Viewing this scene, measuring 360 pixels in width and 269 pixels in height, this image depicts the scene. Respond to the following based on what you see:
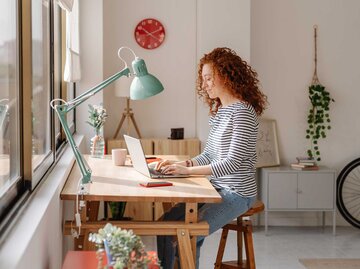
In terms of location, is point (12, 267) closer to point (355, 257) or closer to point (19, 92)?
point (19, 92)

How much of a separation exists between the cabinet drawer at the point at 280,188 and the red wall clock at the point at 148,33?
5.65 feet

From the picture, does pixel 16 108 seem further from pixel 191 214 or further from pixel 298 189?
pixel 298 189

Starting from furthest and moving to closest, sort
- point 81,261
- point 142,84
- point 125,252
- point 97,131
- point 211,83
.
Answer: point 97,131
point 211,83
point 142,84
point 81,261
point 125,252

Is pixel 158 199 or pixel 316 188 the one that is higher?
pixel 158 199

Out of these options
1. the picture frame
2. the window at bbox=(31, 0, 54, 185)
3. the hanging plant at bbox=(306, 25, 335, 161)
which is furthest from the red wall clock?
the window at bbox=(31, 0, 54, 185)

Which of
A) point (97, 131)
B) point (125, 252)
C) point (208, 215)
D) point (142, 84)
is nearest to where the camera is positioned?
point (125, 252)

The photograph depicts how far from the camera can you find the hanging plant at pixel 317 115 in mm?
6391

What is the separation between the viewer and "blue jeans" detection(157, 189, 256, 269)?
3459 mm

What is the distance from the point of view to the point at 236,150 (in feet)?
11.7

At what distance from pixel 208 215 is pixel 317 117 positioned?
10.7 feet

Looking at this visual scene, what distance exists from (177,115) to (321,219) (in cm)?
178

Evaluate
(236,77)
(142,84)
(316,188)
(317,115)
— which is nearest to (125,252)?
(142,84)

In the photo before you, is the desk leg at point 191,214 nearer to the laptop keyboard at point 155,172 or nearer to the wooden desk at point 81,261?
the laptop keyboard at point 155,172

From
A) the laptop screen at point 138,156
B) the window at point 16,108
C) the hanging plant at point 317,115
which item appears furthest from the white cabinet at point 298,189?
the window at point 16,108
